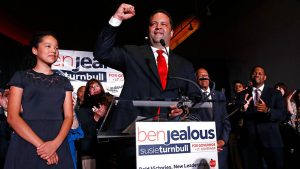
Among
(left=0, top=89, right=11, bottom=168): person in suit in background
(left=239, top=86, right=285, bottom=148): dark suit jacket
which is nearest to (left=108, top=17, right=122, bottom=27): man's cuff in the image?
(left=0, top=89, right=11, bottom=168): person in suit in background

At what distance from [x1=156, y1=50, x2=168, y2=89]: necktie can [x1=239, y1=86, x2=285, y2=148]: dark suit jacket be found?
248 centimetres

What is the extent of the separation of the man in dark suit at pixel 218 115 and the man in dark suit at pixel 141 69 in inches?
5.7

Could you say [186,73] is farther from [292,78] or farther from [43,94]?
[292,78]

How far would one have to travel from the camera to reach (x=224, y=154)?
2893 mm

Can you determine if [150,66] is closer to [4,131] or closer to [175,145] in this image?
[175,145]

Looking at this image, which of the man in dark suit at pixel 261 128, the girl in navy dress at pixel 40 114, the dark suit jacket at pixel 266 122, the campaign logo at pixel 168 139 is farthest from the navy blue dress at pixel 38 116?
the dark suit jacket at pixel 266 122

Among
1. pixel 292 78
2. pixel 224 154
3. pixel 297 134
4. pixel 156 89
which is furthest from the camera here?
pixel 292 78

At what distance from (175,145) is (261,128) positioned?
9.56 feet

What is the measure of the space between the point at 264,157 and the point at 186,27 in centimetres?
563

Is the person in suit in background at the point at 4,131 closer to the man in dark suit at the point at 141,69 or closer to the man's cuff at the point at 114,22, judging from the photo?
the man in dark suit at the point at 141,69

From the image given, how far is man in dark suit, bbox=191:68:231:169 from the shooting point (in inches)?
64.7

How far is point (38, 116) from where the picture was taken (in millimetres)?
1988

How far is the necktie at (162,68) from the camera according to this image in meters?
1.80

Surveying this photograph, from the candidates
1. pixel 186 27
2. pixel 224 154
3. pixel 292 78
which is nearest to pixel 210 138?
pixel 224 154
